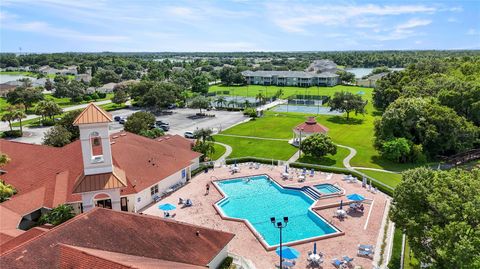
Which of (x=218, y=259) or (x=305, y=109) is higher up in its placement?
(x=305, y=109)

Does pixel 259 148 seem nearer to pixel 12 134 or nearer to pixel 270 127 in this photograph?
pixel 270 127

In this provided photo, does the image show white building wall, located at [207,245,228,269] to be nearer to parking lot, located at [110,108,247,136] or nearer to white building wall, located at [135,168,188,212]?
white building wall, located at [135,168,188,212]

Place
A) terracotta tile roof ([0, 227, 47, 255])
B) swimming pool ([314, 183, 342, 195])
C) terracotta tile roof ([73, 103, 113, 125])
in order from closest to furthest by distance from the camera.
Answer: terracotta tile roof ([0, 227, 47, 255]) < terracotta tile roof ([73, 103, 113, 125]) < swimming pool ([314, 183, 342, 195])

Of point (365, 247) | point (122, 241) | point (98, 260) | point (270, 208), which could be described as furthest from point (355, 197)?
point (98, 260)

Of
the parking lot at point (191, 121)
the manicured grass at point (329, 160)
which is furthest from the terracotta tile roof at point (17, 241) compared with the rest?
the parking lot at point (191, 121)

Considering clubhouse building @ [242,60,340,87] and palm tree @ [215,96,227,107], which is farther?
clubhouse building @ [242,60,340,87]

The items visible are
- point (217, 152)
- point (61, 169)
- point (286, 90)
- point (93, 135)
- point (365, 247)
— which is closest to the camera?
point (365, 247)

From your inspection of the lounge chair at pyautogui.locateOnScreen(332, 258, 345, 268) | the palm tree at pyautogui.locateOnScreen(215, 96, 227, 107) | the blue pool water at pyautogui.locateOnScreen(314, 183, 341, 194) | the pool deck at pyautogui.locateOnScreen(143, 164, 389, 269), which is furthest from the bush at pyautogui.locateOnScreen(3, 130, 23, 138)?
the lounge chair at pyautogui.locateOnScreen(332, 258, 345, 268)
